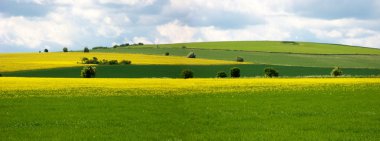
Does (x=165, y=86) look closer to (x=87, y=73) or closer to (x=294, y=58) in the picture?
(x=87, y=73)

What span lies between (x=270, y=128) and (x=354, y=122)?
13.4 ft

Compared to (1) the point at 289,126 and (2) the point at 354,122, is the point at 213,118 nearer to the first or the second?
(1) the point at 289,126

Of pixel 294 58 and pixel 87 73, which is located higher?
pixel 294 58

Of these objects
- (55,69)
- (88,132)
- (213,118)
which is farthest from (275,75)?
(88,132)

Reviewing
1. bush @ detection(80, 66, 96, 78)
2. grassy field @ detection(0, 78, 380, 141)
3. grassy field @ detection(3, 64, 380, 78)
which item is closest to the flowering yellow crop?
grassy field @ detection(0, 78, 380, 141)

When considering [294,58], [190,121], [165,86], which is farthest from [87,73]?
[190,121]

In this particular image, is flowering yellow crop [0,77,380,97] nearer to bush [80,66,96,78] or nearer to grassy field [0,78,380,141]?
grassy field [0,78,380,141]

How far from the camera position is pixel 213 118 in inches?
944

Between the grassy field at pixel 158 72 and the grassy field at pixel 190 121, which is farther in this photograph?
the grassy field at pixel 158 72

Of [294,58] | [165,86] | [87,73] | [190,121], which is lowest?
[190,121]

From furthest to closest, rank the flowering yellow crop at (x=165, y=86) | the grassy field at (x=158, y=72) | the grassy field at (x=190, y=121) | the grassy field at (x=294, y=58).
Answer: the grassy field at (x=294, y=58) → the grassy field at (x=158, y=72) → the flowering yellow crop at (x=165, y=86) → the grassy field at (x=190, y=121)

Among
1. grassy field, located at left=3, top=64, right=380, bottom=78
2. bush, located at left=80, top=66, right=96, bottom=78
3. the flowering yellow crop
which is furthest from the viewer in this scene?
grassy field, located at left=3, top=64, right=380, bottom=78

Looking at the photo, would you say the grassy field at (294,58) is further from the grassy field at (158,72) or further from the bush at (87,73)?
the bush at (87,73)

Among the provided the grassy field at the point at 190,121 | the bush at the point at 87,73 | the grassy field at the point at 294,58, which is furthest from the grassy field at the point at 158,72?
the grassy field at the point at 190,121
